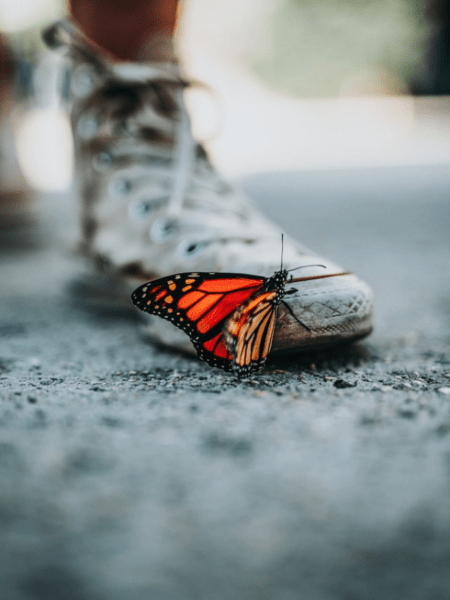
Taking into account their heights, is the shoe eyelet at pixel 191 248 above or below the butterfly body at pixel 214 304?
above

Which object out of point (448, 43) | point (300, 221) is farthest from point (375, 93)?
point (300, 221)

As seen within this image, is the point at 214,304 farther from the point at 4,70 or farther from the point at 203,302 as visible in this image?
the point at 4,70

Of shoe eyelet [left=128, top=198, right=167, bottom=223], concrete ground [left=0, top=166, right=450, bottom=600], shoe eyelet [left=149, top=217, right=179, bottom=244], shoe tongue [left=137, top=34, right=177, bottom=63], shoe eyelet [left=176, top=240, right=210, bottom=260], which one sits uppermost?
shoe tongue [left=137, top=34, right=177, bottom=63]

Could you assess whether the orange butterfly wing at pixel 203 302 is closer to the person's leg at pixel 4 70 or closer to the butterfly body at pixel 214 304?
the butterfly body at pixel 214 304

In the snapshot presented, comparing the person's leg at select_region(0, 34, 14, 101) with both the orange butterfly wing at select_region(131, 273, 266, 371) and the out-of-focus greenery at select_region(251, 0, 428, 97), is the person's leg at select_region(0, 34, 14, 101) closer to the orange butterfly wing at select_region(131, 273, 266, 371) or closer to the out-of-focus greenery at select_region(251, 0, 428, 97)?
the orange butterfly wing at select_region(131, 273, 266, 371)

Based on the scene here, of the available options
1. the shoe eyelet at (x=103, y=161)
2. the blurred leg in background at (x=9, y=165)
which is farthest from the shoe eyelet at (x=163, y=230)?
the blurred leg in background at (x=9, y=165)

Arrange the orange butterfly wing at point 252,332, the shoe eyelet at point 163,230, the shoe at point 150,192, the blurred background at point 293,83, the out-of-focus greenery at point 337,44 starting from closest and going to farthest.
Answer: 1. the orange butterfly wing at point 252,332
2. the shoe at point 150,192
3. the shoe eyelet at point 163,230
4. the blurred background at point 293,83
5. the out-of-focus greenery at point 337,44

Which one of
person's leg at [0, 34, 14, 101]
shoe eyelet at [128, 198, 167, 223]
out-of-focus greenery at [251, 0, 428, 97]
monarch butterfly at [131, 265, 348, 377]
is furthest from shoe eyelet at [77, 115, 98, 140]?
out-of-focus greenery at [251, 0, 428, 97]
